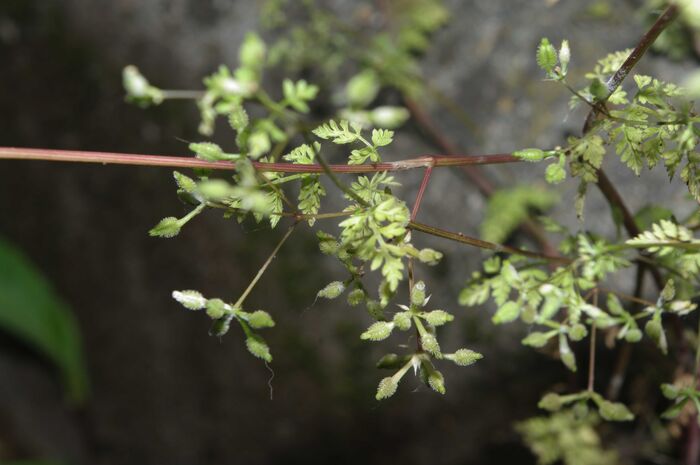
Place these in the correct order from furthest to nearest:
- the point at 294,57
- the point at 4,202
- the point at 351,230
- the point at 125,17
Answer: the point at 4,202, the point at 125,17, the point at 294,57, the point at 351,230

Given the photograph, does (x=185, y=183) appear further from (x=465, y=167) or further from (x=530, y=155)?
(x=465, y=167)

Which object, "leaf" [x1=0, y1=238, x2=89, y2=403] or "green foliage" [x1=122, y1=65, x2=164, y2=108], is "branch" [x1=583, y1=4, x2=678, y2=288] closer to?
"green foliage" [x1=122, y1=65, x2=164, y2=108]

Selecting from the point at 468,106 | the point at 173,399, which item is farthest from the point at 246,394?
the point at 468,106

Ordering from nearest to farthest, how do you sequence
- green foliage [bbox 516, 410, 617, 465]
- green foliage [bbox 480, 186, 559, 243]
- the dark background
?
green foliage [bbox 516, 410, 617, 465] < green foliage [bbox 480, 186, 559, 243] < the dark background

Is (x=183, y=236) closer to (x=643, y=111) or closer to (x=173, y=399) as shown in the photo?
(x=173, y=399)

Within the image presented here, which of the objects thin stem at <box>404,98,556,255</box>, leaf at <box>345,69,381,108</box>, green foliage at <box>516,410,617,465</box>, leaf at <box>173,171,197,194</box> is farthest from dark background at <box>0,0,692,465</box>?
leaf at <box>345,69,381,108</box>

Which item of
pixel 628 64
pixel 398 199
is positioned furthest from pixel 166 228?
pixel 628 64
